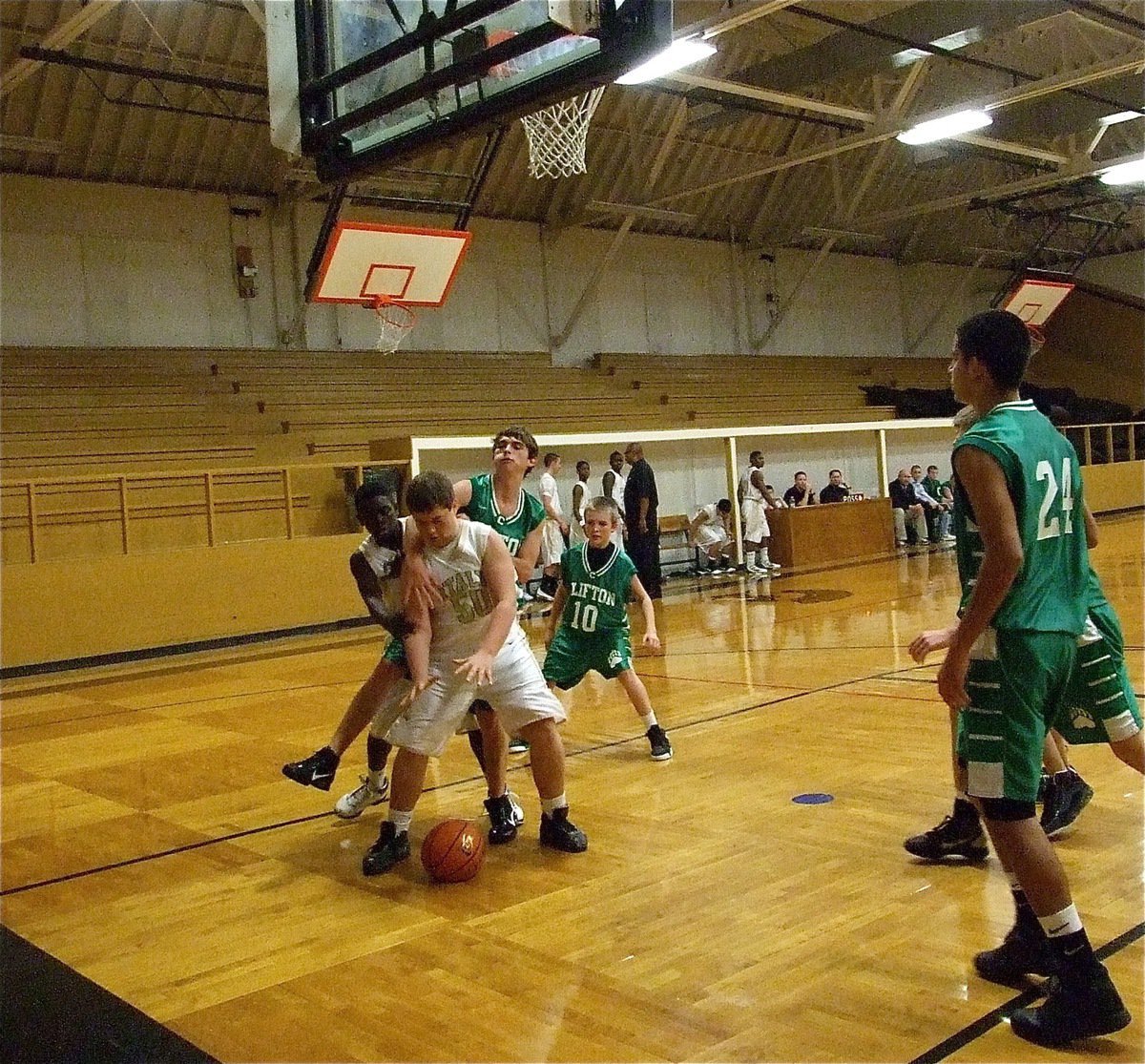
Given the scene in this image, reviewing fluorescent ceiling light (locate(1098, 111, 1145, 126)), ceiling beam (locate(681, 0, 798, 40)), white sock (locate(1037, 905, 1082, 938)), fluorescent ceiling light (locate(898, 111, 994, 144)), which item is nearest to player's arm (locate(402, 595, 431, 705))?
white sock (locate(1037, 905, 1082, 938))

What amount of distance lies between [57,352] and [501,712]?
1342 cm

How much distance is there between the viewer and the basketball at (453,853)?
4.34m

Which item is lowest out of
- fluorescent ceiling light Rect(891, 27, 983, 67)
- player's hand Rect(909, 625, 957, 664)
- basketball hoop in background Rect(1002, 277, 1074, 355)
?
player's hand Rect(909, 625, 957, 664)

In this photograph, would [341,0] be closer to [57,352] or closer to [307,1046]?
[307,1046]

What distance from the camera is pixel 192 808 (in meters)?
5.79

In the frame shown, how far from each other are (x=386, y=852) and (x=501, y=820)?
519 mm

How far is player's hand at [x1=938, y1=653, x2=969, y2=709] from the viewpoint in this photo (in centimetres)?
292

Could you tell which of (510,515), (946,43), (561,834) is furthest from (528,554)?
(946,43)

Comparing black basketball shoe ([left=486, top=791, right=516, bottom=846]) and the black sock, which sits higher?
the black sock

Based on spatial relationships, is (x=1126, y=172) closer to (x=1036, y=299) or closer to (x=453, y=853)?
(x=1036, y=299)

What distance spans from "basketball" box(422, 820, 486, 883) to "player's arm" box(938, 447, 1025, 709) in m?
2.07

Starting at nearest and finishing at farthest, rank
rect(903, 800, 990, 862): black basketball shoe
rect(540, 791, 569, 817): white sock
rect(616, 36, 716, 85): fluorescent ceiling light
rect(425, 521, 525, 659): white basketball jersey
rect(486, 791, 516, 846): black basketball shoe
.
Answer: rect(903, 800, 990, 862): black basketball shoe
rect(425, 521, 525, 659): white basketball jersey
rect(540, 791, 569, 817): white sock
rect(486, 791, 516, 846): black basketball shoe
rect(616, 36, 716, 85): fluorescent ceiling light

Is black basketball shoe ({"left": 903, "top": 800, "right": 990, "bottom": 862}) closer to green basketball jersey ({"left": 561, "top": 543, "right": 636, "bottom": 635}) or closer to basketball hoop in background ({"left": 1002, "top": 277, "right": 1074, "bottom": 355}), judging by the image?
green basketball jersey ({"left": 561, "top": 543, "right": 636, "bottom": 635})

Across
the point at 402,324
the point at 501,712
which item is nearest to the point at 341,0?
the point at 501,712
